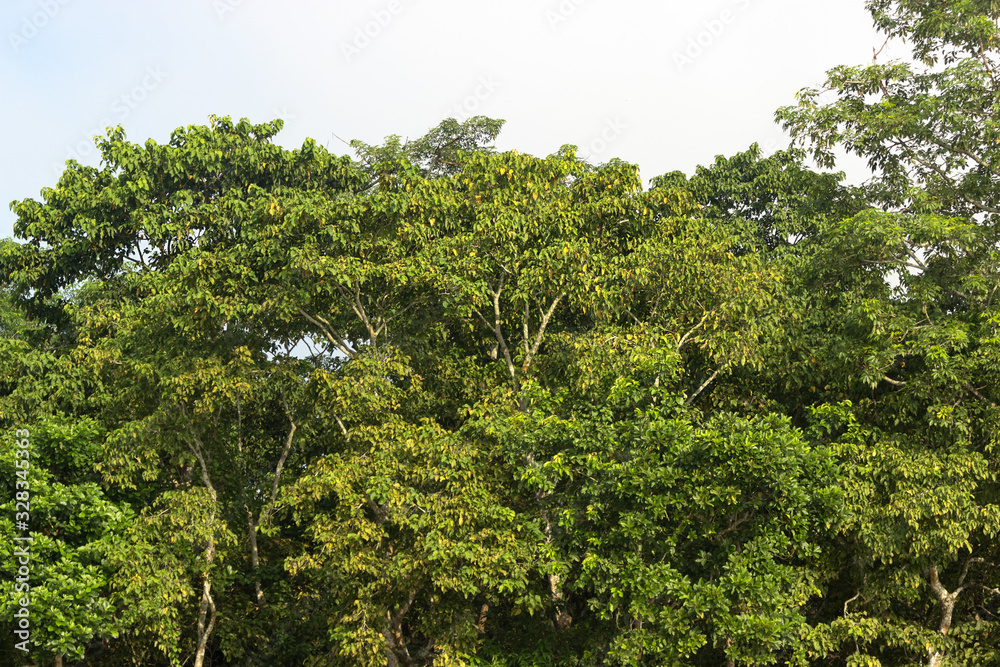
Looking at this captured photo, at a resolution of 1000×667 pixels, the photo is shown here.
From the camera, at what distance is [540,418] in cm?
999

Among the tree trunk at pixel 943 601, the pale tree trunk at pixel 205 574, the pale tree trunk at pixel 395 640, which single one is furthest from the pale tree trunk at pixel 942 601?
the pale tree trunk at pixel 205 574

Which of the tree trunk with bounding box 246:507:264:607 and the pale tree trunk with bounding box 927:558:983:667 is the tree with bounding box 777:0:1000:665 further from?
the tree trunk with bounding box 246:507:264:607

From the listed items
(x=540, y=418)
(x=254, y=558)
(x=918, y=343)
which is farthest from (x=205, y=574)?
(x=918, y=343)

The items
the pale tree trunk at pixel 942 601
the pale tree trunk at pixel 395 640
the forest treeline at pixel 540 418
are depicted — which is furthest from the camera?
the pale tree trunk at pixel 942 601

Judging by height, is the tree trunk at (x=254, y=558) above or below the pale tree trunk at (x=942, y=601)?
above

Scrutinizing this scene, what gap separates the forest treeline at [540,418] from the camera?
9602 millimetres

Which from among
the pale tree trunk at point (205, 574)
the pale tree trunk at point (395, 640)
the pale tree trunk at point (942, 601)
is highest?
the pale tree trunk at point (205, 574)

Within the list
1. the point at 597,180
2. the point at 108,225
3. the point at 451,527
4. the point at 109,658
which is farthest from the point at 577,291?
the point at 109,658

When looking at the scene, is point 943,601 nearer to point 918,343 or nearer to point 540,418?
point 918,343

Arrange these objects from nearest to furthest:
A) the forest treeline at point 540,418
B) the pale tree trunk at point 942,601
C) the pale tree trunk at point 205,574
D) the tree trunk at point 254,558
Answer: the forest treeline at point 540,418, the pale tree trunk at point 942,601, the pale tree trunk at point 205,574, the tree trunk at point 254,558

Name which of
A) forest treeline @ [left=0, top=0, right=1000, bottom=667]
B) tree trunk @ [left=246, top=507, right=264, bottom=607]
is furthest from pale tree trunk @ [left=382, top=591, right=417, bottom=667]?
tree trunk @ [left=246, top=507, right=264, bottom=607]

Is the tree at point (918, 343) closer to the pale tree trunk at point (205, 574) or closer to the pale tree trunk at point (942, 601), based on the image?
the pale tree trunk at point (942, 601)

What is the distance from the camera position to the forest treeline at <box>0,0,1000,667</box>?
960 cm

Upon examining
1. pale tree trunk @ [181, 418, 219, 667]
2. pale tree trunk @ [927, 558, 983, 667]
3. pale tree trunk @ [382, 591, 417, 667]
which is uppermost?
pale tree trunk @ [181, 418, 219, 667]
